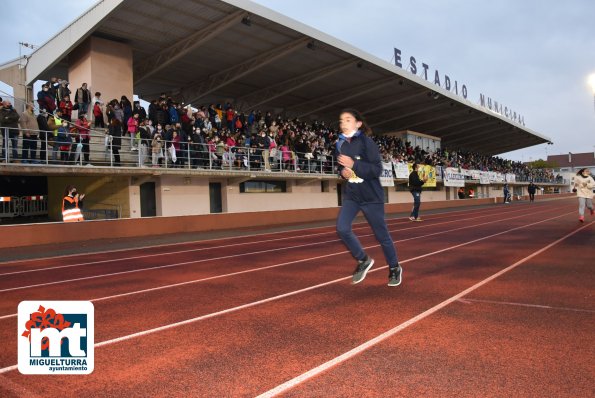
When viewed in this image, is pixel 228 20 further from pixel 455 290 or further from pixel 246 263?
pixel 455 290

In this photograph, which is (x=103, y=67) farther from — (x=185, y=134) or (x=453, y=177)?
(x=453, y=177)

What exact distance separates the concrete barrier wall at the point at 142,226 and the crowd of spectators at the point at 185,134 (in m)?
2.24

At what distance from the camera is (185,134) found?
17797 mm

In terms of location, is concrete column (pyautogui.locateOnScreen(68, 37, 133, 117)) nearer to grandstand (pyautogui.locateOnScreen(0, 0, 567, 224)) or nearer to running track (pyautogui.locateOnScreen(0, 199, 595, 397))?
grandstand (pyautogui.locateOnScreen(0, 0, 567, 224))

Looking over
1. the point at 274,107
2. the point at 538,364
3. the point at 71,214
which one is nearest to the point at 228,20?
the point at 71,214

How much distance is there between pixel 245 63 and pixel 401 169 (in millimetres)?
13608

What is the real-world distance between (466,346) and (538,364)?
519mm

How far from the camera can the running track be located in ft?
9.05

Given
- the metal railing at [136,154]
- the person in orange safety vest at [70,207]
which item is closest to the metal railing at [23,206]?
the metal railing at [136,154]

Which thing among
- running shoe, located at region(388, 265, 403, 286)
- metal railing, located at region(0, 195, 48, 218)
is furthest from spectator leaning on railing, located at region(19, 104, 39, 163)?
running shoe, located at region(388, 265, 403, 286)

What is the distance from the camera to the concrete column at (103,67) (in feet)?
60.1

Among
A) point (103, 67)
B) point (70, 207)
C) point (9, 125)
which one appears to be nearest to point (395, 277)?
point (70, 207)

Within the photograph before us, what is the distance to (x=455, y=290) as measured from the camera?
5.33 meters

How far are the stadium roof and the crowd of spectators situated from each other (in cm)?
289
